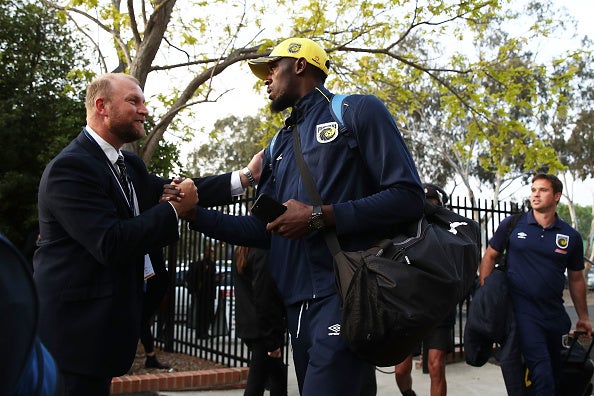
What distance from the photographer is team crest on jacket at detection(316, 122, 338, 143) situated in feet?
8.48

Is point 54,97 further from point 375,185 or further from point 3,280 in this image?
point 3,280

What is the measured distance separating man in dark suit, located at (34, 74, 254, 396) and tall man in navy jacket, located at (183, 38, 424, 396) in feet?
1.36

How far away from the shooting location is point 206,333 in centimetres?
839

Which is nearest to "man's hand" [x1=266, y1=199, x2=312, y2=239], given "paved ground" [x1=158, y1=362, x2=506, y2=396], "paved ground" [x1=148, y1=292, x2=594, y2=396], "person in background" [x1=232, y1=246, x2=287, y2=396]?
"person in background" [x1=232, y1=246, x2=287, y2=396]

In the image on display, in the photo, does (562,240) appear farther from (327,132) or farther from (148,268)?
(148,268)

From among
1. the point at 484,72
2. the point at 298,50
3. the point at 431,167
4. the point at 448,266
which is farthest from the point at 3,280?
the point at 431,167

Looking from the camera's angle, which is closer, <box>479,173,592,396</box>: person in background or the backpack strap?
the backpack strap

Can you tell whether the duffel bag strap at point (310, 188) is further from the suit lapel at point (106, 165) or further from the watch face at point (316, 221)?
the suit lapel at point (106, 165)

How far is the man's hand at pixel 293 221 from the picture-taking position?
7.94 ft

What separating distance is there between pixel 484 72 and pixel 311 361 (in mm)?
7232

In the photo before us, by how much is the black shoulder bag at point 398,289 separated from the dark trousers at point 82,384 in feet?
3.40

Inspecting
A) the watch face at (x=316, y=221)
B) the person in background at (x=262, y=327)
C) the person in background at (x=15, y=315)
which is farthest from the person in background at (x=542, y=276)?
the person in background at (x=15, y=315)

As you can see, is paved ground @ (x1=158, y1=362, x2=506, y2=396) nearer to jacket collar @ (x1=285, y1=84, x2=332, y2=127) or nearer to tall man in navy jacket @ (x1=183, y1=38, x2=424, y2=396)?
tall man in navy jacket @ (x1=183, y1=38, x2=424, y2=396)

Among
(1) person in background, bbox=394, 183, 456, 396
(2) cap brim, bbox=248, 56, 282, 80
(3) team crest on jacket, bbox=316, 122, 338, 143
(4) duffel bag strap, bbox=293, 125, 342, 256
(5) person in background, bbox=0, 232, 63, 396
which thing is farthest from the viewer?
(1) person in background, bbox=394, 183, 456, 396
